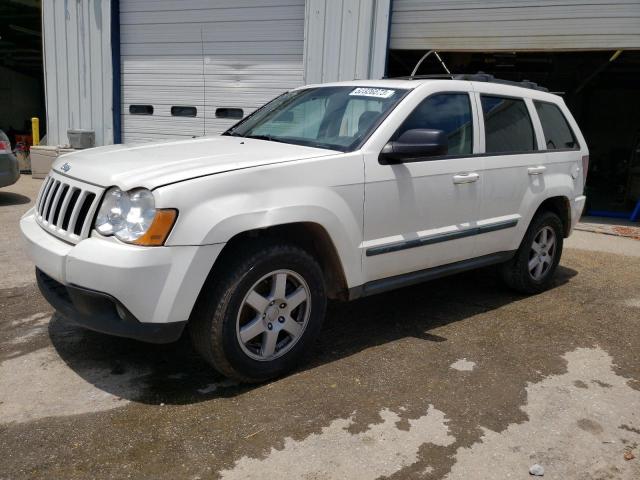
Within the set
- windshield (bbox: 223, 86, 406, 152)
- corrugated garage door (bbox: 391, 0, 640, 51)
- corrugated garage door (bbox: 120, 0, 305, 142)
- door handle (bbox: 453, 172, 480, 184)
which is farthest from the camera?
corrugated garage door (bbox: 120, 0, 305, 142)

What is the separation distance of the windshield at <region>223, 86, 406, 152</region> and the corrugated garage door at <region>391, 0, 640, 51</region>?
5.14 m

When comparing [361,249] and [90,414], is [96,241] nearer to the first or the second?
[90,414]

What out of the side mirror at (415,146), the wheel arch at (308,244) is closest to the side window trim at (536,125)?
the side mirror at (415,146)

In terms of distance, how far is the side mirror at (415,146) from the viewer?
3.49 m

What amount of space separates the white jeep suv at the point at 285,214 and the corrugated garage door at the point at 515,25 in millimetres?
4230

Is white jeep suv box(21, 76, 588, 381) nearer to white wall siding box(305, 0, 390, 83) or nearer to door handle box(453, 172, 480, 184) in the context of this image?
door handle box(453, 172, 480, 184)

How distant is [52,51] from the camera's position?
11.6 metres

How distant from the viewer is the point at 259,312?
3.14m

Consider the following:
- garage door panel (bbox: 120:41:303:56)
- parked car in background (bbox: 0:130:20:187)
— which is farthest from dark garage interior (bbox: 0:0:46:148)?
parked car in background (bbox: 0:130:20:187)

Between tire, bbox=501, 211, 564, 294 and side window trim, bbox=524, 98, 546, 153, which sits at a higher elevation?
side window trim, bbox=524, 98, 546, 153

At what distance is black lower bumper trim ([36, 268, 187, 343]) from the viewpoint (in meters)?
2.80

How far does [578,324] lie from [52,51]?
11019mm

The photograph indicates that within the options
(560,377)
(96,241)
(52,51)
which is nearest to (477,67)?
(52,51)

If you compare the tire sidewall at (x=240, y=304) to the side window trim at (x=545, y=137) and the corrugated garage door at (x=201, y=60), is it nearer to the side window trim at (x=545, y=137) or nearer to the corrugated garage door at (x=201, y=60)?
the side window trim at (x=545, y=137)
